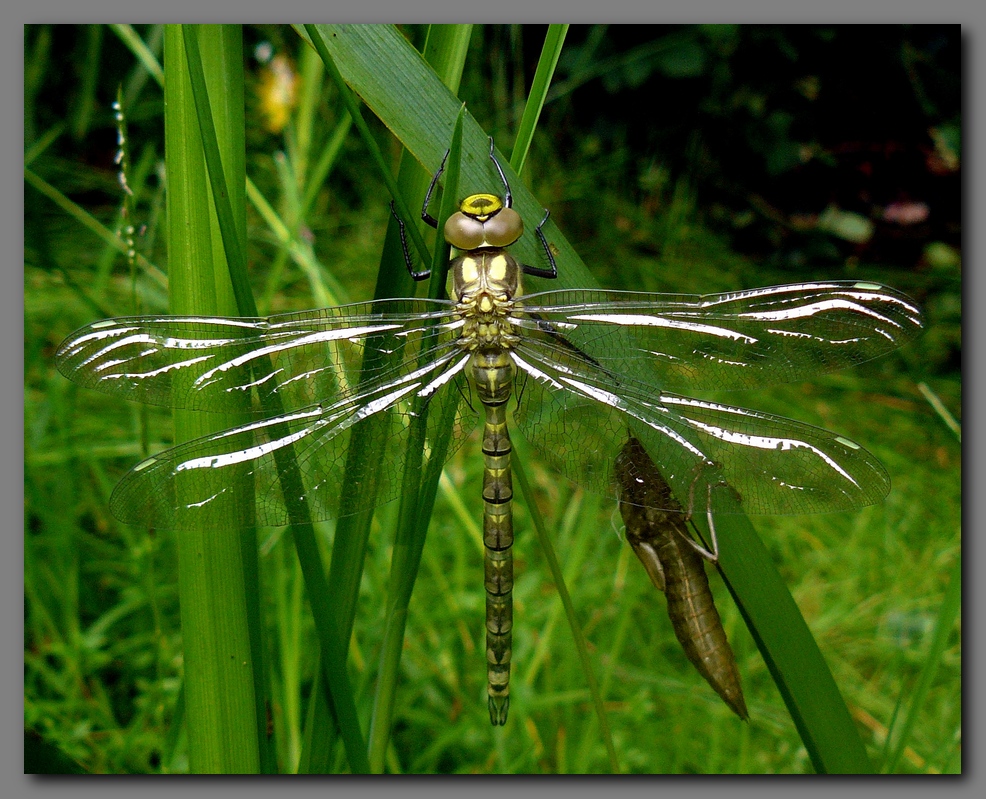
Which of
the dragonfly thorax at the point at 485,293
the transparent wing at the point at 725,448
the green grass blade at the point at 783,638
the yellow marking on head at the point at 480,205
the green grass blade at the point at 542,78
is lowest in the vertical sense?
the green grass blade at the point at 783,638

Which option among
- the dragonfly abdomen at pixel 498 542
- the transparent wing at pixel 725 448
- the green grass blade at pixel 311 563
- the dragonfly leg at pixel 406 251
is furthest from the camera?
the dragonfly abdomen at pixel 498 542

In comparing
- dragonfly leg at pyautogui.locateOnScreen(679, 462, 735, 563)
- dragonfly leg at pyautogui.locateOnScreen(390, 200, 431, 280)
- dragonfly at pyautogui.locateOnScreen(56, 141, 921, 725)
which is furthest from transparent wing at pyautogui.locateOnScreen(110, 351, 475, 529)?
dragonfly leg at pyautogui.locateOnScreen(679, 462, 735, 563)

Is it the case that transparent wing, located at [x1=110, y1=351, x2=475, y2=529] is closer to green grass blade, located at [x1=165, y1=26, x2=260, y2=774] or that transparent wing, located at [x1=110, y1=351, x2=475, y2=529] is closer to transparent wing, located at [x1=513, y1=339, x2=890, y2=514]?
green grass blade, located at [x1=165, y1=26, x2=260, y2=774]

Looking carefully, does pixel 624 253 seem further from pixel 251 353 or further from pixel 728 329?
pixel 251 353

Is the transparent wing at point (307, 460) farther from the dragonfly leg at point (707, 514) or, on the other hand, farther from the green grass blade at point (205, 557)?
the dragonfly leg at point (707, 514)

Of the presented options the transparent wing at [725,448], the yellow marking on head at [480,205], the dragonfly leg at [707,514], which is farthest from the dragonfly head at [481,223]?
the dragonfly leg at [707,514]

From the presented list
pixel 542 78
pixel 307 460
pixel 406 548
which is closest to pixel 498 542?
pixel 406 548
